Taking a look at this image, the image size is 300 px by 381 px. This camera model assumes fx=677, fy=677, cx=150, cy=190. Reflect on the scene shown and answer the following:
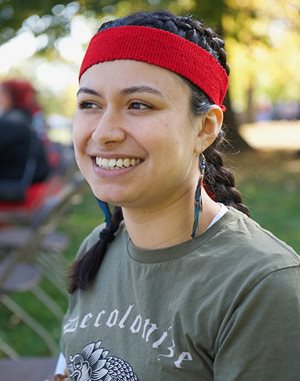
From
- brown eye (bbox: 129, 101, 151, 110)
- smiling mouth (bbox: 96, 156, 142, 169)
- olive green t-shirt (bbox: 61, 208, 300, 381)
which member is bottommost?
olive green t-shirt (bbox: 61, 208, 300, 381)

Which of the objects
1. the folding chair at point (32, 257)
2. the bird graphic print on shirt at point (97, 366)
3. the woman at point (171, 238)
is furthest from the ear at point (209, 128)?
the folding chair at point (32, 257)

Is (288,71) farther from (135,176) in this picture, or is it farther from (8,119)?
(135,176)

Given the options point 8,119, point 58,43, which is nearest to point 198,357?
point 8,119

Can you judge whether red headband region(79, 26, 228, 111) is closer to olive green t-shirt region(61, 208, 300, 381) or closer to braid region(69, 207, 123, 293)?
olive green t-shirt region(61, 208, 300, 381)

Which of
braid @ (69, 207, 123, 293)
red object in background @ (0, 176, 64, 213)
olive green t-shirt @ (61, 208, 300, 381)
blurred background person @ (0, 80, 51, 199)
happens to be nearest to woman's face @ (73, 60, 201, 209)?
olive green t-shirt @ (61, 208, 300, 381)

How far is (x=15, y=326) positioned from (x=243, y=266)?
367 centimetres

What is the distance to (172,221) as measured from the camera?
1666 mm

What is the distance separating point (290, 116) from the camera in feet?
166

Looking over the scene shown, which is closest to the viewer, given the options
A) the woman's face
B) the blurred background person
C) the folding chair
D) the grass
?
the woman's face

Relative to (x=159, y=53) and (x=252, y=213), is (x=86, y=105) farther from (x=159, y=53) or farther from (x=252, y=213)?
(x=252, y=213)

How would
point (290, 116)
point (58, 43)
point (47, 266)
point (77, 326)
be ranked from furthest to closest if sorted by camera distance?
point (290, 116)
point (58, 43)
point (47, 266)
point (77, 326)

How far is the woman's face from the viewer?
152 cm

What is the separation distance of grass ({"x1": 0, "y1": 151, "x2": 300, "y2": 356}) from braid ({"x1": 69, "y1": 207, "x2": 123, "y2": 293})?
414mm

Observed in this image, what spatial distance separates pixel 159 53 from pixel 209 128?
0.24 meters
